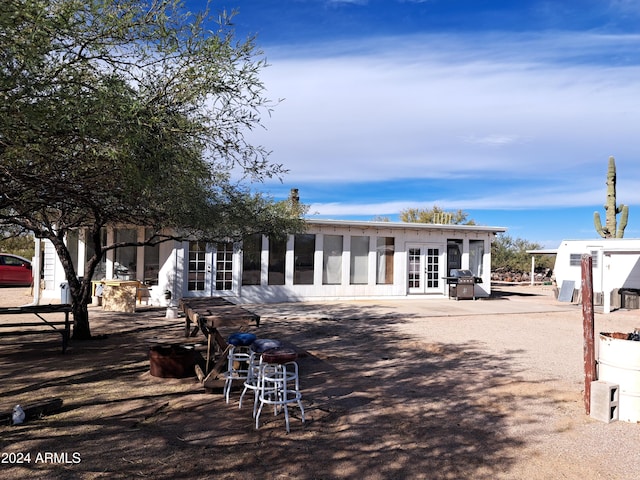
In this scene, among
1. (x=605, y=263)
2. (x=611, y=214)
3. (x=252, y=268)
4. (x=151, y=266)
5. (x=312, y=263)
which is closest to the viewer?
(x=151, y=266)

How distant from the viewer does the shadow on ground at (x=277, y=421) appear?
396 cm

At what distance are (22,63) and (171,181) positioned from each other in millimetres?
2041

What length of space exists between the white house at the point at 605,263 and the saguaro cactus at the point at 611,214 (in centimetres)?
376

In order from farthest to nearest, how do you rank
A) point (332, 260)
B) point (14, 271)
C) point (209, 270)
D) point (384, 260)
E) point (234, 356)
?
point (14, 271) → point (384, 260) → point (332, 260) → point (209, 270) → point (234, 356)

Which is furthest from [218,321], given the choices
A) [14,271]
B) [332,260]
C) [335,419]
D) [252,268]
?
[14,271]

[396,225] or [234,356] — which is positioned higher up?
[396,225]

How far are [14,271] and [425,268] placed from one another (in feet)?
52.6

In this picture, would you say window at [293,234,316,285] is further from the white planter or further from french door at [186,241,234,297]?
the white planter

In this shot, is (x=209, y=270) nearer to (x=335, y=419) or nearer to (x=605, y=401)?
(x=335, y=419)

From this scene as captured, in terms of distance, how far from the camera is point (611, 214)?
78.6 ft

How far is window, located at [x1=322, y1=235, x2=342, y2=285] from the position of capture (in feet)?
57.1

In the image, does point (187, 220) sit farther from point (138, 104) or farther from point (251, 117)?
point (138, 104)

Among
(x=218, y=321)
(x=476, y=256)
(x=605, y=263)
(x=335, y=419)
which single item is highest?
(x=476, y=256)

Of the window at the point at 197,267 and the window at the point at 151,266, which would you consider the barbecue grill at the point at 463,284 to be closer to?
the window at the point at 197,267
